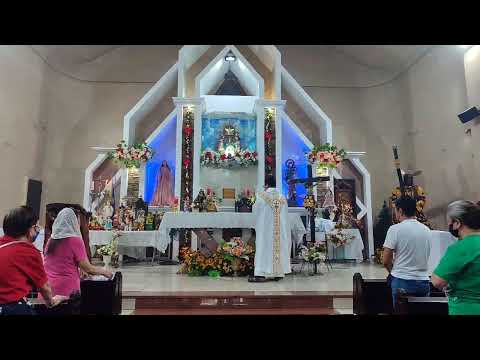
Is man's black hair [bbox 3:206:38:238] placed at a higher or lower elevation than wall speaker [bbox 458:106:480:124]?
lower

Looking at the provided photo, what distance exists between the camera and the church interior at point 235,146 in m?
7.08

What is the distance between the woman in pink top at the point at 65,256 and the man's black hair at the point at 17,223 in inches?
19.7

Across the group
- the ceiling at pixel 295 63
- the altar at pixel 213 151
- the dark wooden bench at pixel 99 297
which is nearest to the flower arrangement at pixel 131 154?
the altar at pixel 213 151

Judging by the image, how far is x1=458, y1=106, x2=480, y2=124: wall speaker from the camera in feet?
22.8

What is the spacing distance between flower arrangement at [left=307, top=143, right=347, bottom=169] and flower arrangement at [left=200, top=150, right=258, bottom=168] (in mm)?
1489

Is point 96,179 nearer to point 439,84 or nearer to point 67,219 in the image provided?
point 67,219

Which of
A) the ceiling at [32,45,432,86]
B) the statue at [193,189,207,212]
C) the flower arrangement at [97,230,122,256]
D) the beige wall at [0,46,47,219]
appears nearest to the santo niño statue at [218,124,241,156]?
the statue at [193,189,207,212]

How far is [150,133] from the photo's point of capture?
10336 millimetres

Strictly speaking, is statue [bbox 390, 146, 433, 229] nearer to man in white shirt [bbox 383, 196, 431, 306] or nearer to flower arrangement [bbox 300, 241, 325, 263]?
flower arrangement [bbox 300, 241, 325, 263]

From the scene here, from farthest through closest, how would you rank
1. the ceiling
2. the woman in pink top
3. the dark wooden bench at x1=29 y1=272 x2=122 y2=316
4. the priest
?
1. the ceiling
2. the priest
3. the dark wooden bench at x1=29 y1=272 x2=122 y2=316
4. the woman in pink top

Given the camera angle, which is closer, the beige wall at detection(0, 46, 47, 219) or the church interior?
the church interior

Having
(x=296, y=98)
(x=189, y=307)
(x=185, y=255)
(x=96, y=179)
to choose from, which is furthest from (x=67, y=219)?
(x=296, y=98)

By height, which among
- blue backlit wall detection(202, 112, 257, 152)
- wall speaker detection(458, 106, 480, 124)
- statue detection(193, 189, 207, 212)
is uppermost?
blue backlit wall detection(202, 112, 257, 152)

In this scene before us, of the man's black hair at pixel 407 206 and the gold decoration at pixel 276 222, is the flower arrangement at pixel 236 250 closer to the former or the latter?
the gold decoration at pixel 276 222
